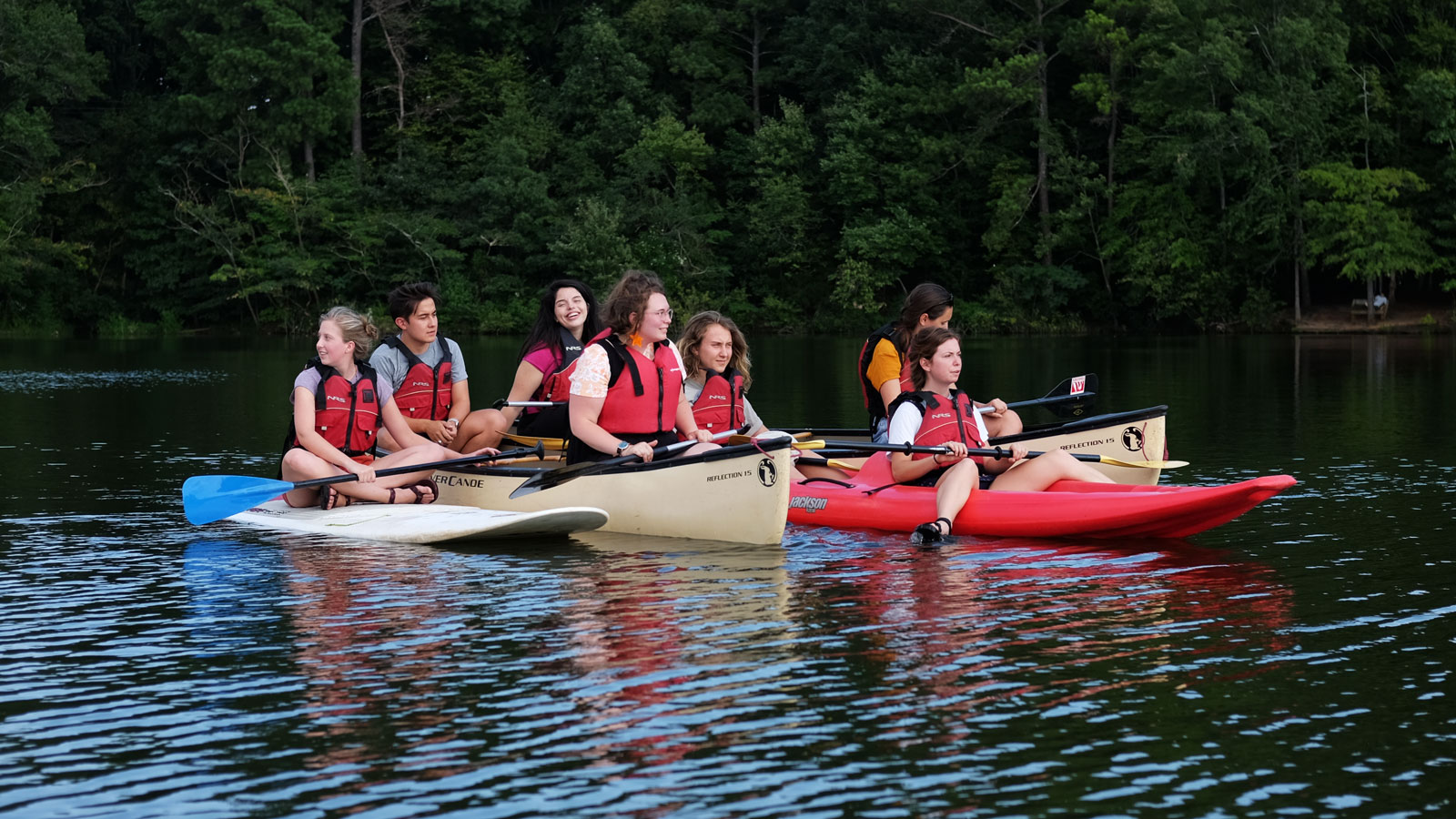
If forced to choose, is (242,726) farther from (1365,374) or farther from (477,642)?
(1365,374)

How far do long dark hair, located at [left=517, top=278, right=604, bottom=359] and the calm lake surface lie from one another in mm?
1565

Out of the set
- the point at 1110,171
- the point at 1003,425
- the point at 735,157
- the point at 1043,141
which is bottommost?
the point at 1003,425

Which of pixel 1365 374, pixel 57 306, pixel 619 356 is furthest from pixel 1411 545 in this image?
pixel 57 306

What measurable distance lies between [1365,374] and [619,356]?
15.2 meters

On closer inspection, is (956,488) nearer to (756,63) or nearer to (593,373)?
(593,373)

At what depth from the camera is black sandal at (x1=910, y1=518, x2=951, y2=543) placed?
791 cm

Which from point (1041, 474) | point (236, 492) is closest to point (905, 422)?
point (1041, 474)

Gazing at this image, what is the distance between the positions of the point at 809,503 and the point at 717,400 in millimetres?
794

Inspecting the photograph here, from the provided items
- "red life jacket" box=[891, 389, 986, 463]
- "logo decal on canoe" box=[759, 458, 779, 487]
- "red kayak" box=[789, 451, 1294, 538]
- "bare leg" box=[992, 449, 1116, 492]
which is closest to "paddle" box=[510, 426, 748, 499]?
"logo decal on canoe" box=[759, 458, 779, 487]

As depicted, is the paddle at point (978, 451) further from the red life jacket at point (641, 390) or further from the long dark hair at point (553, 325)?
the long dark hair at point (553, 325)

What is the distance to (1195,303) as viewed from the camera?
35125mm

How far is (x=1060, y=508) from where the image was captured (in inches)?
315

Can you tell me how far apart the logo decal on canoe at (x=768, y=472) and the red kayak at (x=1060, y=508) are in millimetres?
937

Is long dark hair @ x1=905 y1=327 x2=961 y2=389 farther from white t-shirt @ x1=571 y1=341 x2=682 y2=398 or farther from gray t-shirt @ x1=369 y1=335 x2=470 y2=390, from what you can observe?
gray t-shirt @ x1=369 y1=335 x2=470 y2=390
